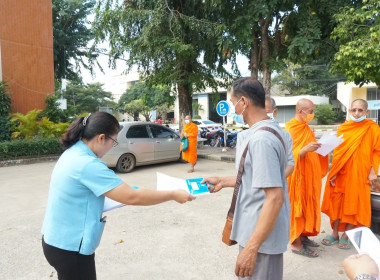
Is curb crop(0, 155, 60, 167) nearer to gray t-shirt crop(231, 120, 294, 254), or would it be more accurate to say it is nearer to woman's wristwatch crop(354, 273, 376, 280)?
gray t-shirt crop(231, 120, 294, 254)

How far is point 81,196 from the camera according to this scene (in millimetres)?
1743

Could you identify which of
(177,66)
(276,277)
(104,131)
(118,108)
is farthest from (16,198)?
(118,108)

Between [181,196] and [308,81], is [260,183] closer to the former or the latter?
[181,196]

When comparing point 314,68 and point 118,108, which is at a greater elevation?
point 314,68

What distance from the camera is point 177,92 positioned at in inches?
576

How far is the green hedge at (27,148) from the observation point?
1104 cm

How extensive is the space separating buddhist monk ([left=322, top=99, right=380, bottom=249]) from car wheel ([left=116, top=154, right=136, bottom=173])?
20.7 ft

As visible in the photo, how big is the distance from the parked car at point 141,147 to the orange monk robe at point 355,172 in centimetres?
619

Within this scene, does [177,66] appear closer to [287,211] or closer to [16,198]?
[16,198]

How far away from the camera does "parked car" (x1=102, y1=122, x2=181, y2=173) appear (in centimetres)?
902

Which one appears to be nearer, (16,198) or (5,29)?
(16,198)

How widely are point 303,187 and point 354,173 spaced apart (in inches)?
26.9

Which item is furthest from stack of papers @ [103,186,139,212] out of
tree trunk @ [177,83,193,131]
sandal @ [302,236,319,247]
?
tree trunk @ [177,83,193,131]

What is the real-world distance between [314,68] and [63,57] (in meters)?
31.1
